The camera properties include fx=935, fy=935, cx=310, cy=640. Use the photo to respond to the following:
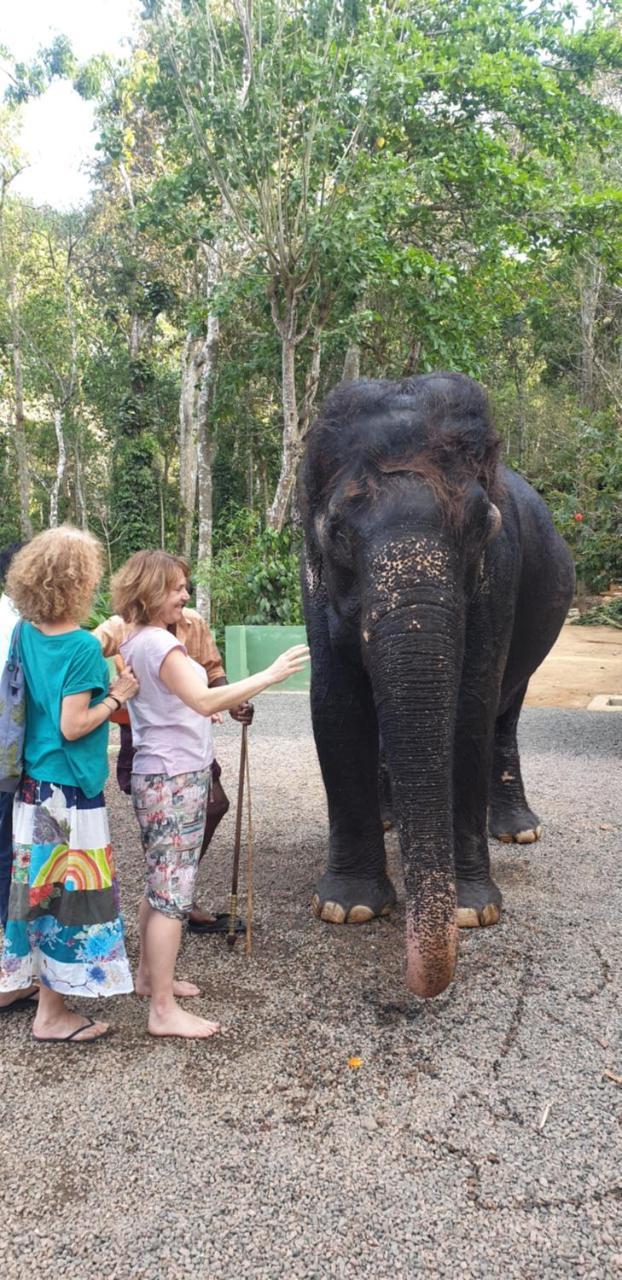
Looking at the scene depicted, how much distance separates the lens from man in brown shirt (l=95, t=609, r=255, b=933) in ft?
11.1

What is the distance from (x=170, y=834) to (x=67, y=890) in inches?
14.2

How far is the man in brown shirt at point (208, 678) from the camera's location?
3369 mm

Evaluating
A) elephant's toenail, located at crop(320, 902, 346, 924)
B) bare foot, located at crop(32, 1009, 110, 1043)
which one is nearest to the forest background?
elephant's toenail, located at crop(320, 902, 346, 924)

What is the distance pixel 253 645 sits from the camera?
11.2 meters

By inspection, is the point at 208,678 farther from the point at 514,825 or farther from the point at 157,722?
the point at 514,825

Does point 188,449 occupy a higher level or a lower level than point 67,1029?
higher

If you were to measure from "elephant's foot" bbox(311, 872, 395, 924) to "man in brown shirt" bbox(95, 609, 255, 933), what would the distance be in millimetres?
486

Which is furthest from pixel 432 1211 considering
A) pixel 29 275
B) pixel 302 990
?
pixel 29 275

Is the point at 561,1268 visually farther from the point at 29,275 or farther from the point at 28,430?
the point at 28,430

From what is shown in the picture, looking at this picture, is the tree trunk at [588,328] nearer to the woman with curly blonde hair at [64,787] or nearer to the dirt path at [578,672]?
the dirt path at [578,672]

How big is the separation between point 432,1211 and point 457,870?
74.4 inches

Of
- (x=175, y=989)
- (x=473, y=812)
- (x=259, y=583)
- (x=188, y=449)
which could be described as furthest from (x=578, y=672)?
(x=188, y=449)

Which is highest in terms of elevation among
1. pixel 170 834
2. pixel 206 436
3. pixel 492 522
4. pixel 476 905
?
pixel 206 436

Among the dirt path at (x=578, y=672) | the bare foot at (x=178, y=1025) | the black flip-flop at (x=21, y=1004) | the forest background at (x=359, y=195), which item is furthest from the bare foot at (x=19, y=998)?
the dirt path at (x=578, y=672)
